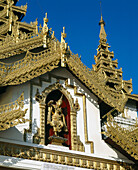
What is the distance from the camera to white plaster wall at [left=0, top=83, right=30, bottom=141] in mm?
12304

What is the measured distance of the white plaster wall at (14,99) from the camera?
12.3m

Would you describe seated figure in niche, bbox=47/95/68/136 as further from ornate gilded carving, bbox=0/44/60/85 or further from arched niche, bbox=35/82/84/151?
ornate gilded carving, bbox=0/44/60/85

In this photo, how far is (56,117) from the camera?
13641 mm

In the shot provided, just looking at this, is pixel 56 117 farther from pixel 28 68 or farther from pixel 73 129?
pixel 28 68

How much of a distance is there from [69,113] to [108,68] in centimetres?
487

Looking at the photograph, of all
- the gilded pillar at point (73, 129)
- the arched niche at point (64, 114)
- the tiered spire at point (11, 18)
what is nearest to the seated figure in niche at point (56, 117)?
the arched niche at point (64, 114)

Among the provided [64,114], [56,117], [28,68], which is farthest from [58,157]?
[28,68]

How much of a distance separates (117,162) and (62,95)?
3148 mm

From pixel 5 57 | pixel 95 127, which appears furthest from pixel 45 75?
pixel 95 127

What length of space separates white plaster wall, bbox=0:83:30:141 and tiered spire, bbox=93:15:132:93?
467cm

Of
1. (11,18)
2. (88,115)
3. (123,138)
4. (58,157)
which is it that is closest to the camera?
(58,157)

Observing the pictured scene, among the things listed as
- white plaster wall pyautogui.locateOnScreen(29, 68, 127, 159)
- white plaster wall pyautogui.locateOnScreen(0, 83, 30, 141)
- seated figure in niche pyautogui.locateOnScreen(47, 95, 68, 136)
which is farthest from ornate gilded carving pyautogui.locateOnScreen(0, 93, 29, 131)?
seated figure in niche pyautogui.locateOnScreen(47, 95, 68, 136)

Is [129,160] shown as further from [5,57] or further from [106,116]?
[5,57]

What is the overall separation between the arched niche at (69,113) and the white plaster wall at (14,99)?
0.43 meters
